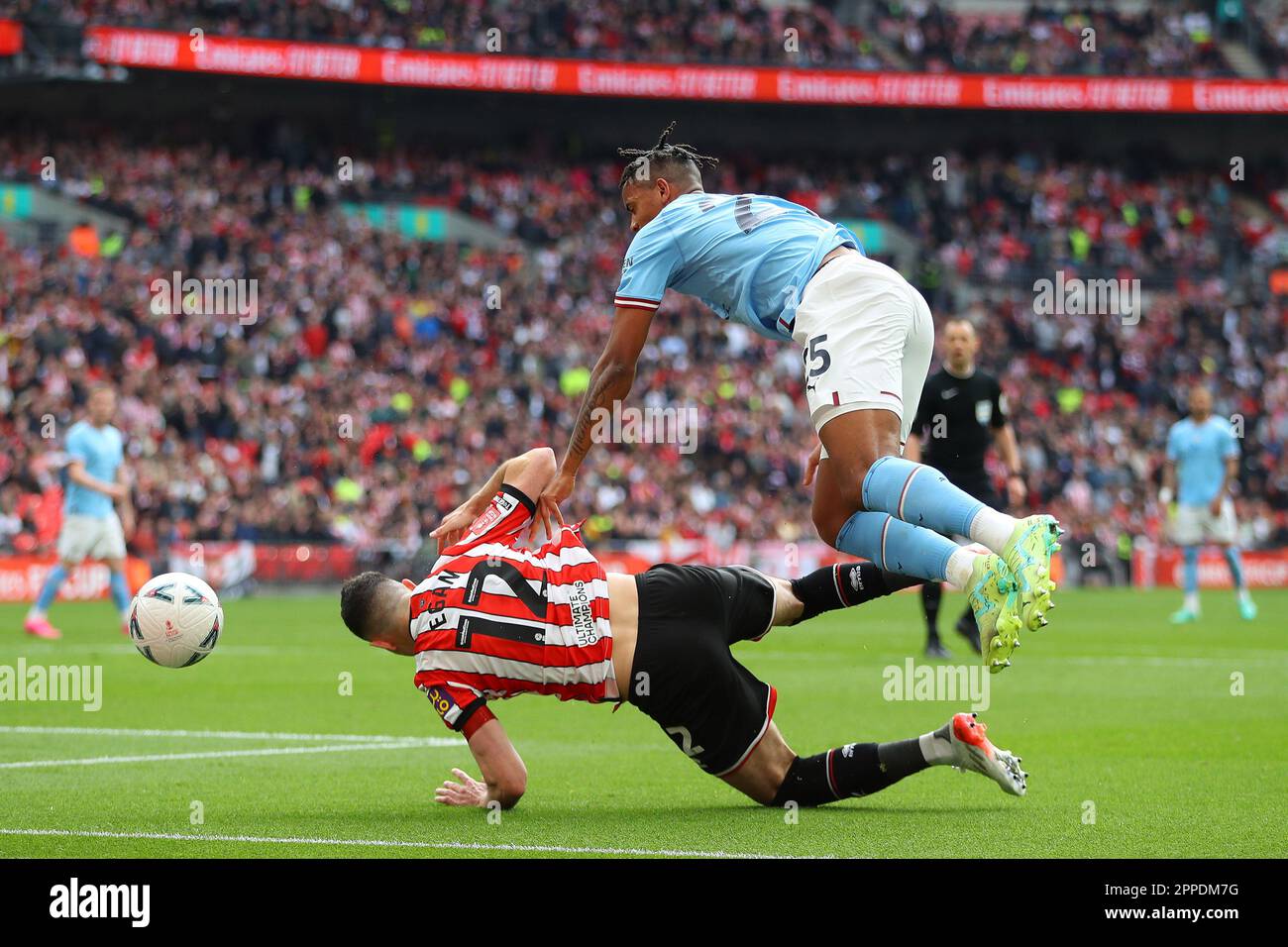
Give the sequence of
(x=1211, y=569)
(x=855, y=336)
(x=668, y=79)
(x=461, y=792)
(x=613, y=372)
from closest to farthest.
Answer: (x=461, y=792)
(x=855, y=336)
(x=613, y=372)
(x=1211, y=569)
(x=668, y=79)

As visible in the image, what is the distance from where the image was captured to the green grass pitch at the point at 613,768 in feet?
19.1

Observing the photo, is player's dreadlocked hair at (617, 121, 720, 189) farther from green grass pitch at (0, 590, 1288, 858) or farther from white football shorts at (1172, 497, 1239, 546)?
white football shorts at (1172, 497, 1239, 546)

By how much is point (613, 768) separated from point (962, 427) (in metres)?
6.36

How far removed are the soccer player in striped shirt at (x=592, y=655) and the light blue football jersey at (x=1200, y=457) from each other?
1390 centimetres

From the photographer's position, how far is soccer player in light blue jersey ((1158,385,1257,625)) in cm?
1948

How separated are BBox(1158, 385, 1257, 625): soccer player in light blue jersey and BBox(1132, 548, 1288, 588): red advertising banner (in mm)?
11086

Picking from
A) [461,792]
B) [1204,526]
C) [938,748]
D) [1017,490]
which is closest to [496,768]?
[461,792]

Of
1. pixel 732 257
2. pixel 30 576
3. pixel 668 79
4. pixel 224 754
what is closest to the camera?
pixel 732 257

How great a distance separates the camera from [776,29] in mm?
40906

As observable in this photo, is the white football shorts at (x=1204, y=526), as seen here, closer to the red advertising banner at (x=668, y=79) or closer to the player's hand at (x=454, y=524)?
the player's hand at (x=454, y=524)

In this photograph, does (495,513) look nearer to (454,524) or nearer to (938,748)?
(454,524)

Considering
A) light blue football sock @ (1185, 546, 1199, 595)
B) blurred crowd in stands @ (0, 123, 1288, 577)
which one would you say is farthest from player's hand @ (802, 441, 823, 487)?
blurred crowd in stands @ (0, 123, 1288, 577)

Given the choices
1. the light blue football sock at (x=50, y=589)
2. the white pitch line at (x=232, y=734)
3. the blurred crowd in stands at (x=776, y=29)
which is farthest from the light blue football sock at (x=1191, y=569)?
the blurred crowd in stands at (x=776, y=29)
